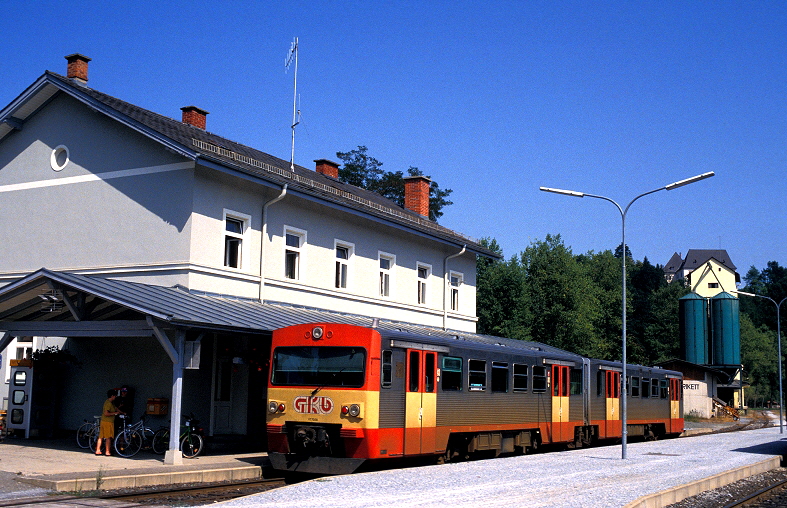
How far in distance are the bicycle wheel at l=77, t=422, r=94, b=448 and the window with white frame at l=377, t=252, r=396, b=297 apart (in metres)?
10.8

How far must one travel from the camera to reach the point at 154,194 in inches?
815

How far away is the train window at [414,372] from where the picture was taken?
1607 centimetres

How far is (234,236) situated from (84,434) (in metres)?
5.81

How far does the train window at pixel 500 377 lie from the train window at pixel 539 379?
5.66 feet

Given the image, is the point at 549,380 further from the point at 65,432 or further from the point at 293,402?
the point at 65,432

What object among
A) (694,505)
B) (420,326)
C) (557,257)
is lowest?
(694,505)

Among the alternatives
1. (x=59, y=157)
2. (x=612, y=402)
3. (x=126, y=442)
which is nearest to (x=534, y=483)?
(x=126, y=442)

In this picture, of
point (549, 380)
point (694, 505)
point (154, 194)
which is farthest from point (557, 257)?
point (694, 505)

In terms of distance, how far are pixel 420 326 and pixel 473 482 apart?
602 inches

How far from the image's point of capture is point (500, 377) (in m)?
19.3

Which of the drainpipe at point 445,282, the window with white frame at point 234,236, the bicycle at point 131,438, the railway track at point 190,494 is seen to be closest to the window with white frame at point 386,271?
the drainpipe at point 445,282

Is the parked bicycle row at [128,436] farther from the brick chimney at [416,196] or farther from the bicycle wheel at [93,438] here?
the brick chimney at [416,196]

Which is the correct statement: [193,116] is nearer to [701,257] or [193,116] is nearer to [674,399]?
[674,399]

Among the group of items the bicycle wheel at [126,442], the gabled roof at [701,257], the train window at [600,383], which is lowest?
the bicycle wheel at [126,442]
